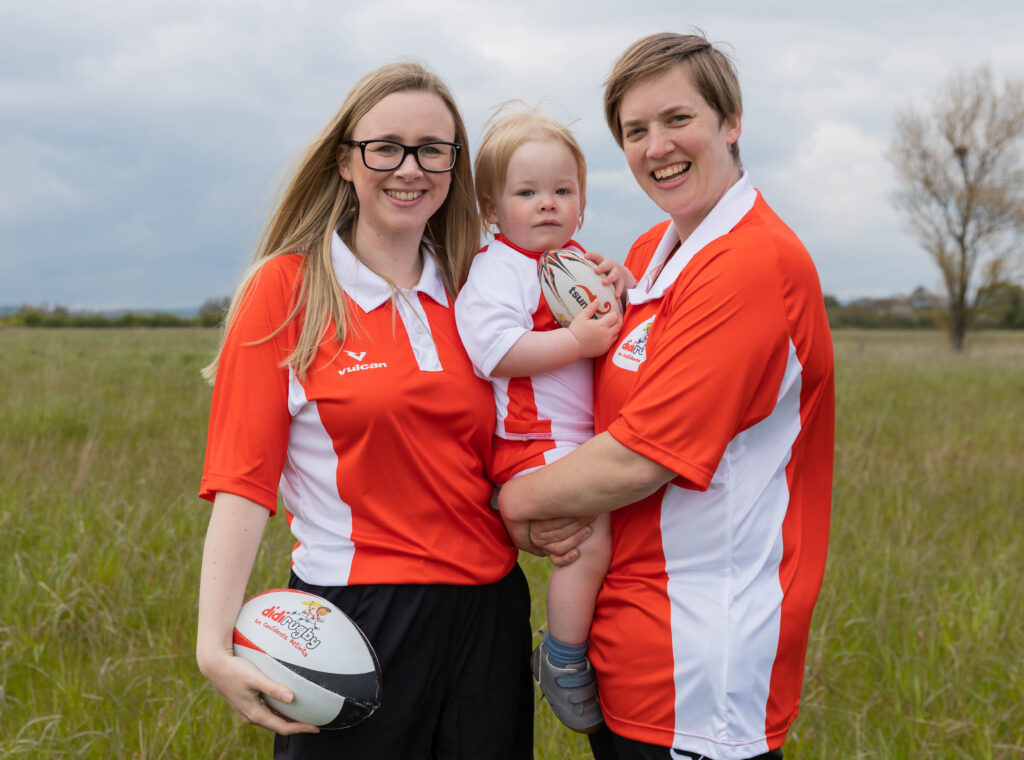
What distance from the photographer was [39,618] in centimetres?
388

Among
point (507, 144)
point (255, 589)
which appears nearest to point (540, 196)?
point (507, 144)

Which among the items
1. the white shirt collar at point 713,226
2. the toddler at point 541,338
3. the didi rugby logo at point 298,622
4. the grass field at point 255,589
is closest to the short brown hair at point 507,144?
the toddler at point 541,338

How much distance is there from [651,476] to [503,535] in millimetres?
641

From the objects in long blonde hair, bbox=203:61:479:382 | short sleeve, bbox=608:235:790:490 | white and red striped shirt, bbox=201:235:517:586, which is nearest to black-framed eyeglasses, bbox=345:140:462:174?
long blonde hair, bbox=203:61:479:382

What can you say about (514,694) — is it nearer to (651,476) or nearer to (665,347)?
(651,476)

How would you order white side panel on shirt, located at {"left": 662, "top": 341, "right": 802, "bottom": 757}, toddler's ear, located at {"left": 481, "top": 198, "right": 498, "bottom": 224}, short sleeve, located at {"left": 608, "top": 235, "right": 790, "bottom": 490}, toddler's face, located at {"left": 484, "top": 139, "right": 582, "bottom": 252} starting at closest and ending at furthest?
short sleeve, located at {"left": 608, "top": 235, "right": 790, "bottom": 490} → white side panel on shirt, located at {"left": 662, "top": 341, "right": 802, "bottom": 757} → toddler's face, located at {"left": 484, "top": 139, "right": 582, "bottom": 252} → toddler's ear, located at {"left": 481, "top": 198, "right": 498, "bottom": 224}

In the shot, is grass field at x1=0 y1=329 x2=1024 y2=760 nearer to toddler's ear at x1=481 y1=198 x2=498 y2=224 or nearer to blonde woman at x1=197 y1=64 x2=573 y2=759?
blonde woman at x1=197 y1=64 x2=573 y2=759

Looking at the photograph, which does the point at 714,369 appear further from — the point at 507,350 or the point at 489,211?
the point at 489,211

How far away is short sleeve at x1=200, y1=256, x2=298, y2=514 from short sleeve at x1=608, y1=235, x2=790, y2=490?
91 cm

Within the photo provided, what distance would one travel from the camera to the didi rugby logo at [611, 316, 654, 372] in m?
2.03

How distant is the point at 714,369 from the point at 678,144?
64 cm

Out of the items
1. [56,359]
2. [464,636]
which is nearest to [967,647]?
[464,636]

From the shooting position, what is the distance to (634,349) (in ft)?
6.75

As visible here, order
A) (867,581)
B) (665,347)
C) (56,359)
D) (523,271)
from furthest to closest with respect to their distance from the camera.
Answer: (56,359) < (867,581) < (523,271) < (665,347)
